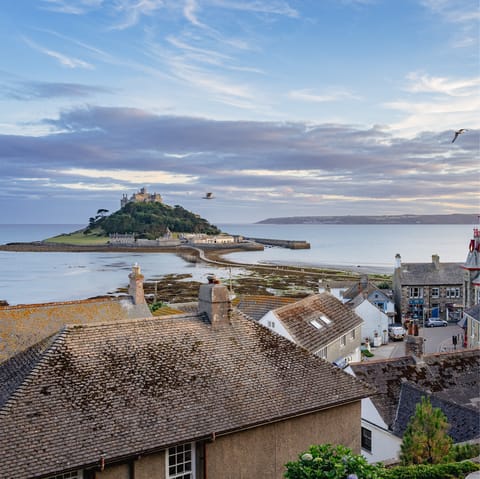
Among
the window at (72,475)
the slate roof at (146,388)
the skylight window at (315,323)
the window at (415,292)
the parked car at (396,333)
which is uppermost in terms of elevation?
the slate roof at (146,388)

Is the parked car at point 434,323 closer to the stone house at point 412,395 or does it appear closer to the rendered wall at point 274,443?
the stone house at point 412,395

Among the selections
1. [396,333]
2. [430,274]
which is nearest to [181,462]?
[396,333]

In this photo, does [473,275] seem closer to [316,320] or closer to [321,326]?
[316,320]

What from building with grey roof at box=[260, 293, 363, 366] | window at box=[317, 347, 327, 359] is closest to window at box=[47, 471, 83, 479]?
building with grey roof at box=[260, 293, 363, 366]

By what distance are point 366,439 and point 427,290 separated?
4047 cm

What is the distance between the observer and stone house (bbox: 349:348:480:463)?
1825cm

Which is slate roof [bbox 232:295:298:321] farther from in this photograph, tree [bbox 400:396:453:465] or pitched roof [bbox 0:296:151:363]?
tree [bbox 400:396:453:465]

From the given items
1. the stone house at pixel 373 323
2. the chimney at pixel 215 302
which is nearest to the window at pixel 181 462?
the chimney at pixel 215 302

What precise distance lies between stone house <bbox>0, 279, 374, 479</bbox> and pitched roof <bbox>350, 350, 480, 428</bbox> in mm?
5493

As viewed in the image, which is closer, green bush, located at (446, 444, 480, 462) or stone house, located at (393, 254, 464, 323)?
green bush, located at (446, 444, 480, 462)

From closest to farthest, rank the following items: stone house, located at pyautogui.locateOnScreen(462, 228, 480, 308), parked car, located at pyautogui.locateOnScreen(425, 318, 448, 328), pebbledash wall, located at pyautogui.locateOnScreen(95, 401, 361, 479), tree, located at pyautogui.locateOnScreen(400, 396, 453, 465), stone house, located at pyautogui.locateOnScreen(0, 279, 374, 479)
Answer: stone house, located at pyautogui.locateOnScreen(0, 279, 374, 479), pebbledash wall, located at pyautogui.locateOnScreen(95, 401, 361, 479), tree, located at pyautogui.locateOnScreen(400, 396, 453, 465), stone house, located at pyautogui.locateOnScreen(462, 228, 480, 308), parked car, located at pyautogui.locateOnScreen(425, 318, 448, 328)

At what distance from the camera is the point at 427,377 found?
20984mm

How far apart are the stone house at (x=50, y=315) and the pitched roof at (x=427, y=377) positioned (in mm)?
11352

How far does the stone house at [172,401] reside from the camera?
10.8 metres
